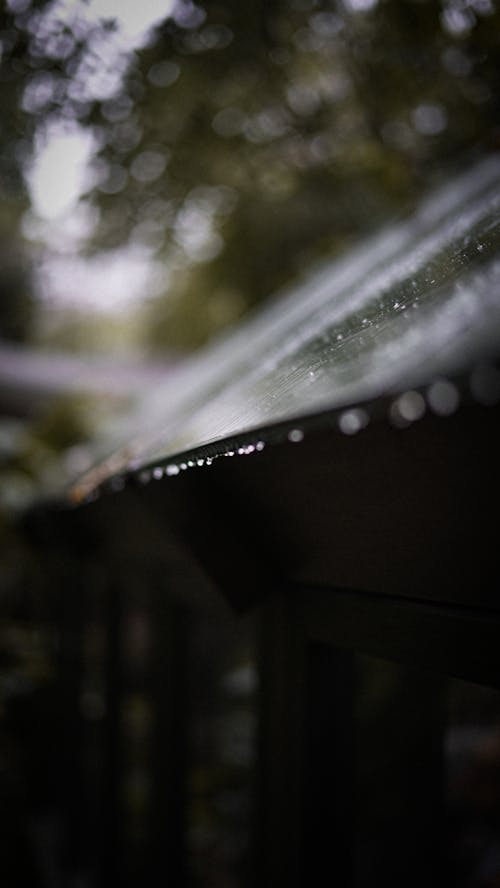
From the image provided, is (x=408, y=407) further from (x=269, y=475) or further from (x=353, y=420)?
(x=269, y=475)

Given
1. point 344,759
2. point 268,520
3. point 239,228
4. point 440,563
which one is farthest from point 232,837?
point 239,228

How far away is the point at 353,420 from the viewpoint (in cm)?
81

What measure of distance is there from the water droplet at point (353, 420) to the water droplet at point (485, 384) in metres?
0.14

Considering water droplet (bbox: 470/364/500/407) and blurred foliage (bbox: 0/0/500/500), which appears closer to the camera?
water droplet (bbox: 470/364/500/407)

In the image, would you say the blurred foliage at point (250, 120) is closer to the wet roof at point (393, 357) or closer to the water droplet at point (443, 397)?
the wet roof at point (393, 357)

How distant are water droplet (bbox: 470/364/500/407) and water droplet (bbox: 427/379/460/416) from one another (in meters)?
0.02

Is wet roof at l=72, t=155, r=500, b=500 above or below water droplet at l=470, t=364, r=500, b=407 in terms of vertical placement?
above

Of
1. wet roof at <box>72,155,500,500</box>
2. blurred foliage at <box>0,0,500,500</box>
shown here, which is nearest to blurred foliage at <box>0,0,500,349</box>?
blurred foliage at <box>0,0,500,500</box>

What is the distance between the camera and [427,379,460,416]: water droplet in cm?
68

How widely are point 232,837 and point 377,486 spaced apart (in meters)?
4.42

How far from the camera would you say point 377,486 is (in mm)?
1246

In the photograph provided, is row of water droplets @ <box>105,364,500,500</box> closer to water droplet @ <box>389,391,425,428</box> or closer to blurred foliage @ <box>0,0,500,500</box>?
water droplet @ <box>389,391,425,428</box>

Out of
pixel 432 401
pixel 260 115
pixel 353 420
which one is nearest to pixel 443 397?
pixel 432 401

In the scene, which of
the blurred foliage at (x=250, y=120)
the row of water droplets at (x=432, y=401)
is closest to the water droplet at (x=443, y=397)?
the row of water droplets at (x=432, y=401)
